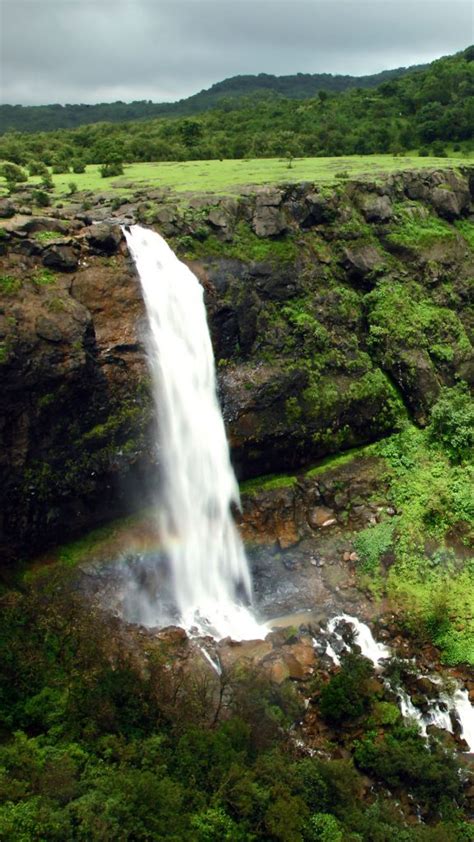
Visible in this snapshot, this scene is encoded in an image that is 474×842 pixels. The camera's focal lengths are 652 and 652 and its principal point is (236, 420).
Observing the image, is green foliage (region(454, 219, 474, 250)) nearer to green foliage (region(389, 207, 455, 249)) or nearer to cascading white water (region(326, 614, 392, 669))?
green foliage (region(389, 207, 455, 249))

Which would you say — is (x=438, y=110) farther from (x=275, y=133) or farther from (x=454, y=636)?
(x=454, y=636)

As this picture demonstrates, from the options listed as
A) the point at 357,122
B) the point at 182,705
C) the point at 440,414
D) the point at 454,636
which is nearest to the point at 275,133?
the point at 357,122

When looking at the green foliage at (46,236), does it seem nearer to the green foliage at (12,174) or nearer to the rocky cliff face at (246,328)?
the rocky cliff face at (246,328)

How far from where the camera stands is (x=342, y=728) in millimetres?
13148

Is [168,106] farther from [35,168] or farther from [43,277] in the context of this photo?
[43,277]

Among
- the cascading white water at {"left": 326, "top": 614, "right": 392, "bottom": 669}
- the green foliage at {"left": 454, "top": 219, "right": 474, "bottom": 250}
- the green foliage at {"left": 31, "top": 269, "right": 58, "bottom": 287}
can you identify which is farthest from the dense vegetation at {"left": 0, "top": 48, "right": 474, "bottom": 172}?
the cascading white water at {"left": 326, "top": 614, "right": 392, "bottom": 669}

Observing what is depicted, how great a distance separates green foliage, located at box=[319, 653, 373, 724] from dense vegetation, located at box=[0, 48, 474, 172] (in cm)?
2048

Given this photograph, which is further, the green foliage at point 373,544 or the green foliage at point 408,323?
the green foliage at point 408,323

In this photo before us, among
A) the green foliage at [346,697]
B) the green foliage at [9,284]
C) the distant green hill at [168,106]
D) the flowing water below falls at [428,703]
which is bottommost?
the flowing water below falls at [428,703]

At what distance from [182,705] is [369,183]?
18.5 meters

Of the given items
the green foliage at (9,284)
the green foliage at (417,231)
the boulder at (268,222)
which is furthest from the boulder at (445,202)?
the green foliage at (9,284)

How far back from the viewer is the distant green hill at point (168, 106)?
6769 cm

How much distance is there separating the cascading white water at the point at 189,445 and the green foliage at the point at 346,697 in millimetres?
3287

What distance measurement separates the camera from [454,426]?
19.4 meters
